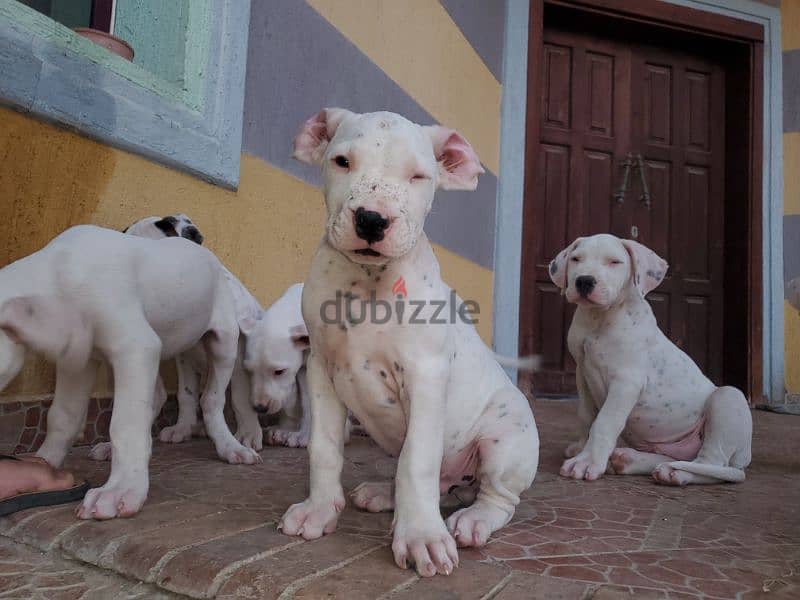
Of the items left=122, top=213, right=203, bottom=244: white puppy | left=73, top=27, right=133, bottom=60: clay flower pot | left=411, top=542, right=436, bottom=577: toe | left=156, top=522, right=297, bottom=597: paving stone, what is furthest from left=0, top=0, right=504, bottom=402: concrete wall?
left=411, top=542, right=436, bottom=577: toe

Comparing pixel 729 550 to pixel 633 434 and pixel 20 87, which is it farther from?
pixel 20 87

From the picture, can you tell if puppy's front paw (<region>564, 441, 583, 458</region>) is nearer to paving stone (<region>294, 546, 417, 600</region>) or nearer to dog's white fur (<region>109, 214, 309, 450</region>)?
dog's white fur (<region>109, 214, 309, 450</region>)

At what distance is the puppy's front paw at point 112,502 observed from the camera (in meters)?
2.02

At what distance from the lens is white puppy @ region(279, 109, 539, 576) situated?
5.90 feet

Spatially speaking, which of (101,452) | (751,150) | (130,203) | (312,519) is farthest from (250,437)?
(751,150)

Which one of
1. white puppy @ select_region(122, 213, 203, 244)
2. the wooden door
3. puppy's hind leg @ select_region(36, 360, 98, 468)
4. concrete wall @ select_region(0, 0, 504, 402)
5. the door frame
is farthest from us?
the wooden door

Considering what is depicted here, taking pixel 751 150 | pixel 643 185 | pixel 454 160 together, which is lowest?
pixel 454 160

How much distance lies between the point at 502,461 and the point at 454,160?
96 cm

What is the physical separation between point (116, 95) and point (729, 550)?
9.83 feet

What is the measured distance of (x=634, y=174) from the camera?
7629 millimetres

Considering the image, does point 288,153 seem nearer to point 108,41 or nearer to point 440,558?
point 108,41

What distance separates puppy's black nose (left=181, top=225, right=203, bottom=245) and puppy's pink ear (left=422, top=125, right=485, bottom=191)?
4.89 feet

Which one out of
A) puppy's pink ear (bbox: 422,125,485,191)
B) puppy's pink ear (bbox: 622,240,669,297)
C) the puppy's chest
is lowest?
the puppy's chest

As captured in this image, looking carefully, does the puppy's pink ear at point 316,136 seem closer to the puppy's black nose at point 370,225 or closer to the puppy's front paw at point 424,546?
the puppy's black nose at point 370,225
